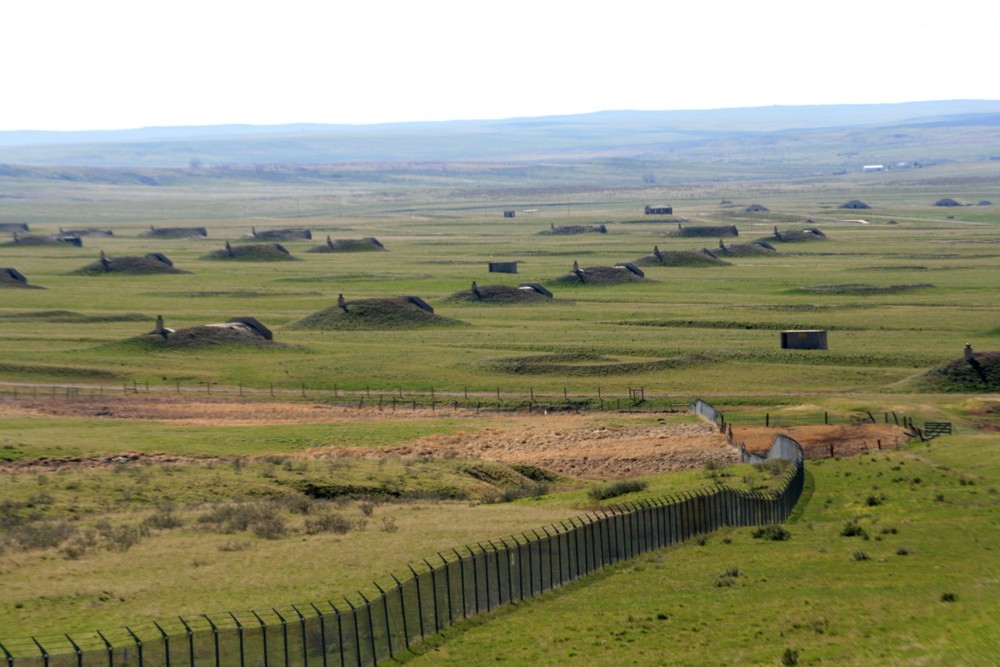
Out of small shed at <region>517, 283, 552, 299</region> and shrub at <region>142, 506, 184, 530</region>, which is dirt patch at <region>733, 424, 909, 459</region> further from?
small shed at <region>517, 283, 552, 299</region>

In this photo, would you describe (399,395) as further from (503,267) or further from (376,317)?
(503,267)

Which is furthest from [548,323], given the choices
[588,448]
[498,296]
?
[588,448]

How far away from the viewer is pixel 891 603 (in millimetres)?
32031

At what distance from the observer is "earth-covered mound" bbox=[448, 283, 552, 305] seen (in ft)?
420

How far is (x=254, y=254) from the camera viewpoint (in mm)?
185375

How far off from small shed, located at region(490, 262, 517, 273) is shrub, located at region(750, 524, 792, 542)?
118 m

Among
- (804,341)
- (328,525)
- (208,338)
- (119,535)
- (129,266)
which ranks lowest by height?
(804,341)

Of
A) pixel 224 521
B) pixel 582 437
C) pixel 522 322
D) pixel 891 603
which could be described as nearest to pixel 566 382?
pixel 582 437

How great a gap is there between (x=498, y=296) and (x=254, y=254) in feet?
215

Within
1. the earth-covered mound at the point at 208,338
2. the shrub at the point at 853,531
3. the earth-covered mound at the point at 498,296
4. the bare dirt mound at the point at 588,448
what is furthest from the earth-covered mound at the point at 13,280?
the shrub at the point at 853,531

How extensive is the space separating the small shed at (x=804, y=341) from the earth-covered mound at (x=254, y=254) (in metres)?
102

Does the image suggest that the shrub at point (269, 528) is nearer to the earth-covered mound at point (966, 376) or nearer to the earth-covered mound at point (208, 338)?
the earth-covered mound at point (966, 376)

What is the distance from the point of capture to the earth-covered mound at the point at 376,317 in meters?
111

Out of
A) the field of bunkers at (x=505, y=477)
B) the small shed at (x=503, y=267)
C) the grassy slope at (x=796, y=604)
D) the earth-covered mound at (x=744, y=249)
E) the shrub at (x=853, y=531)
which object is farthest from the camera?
the earth-covered mound at (x=744, y=249)
